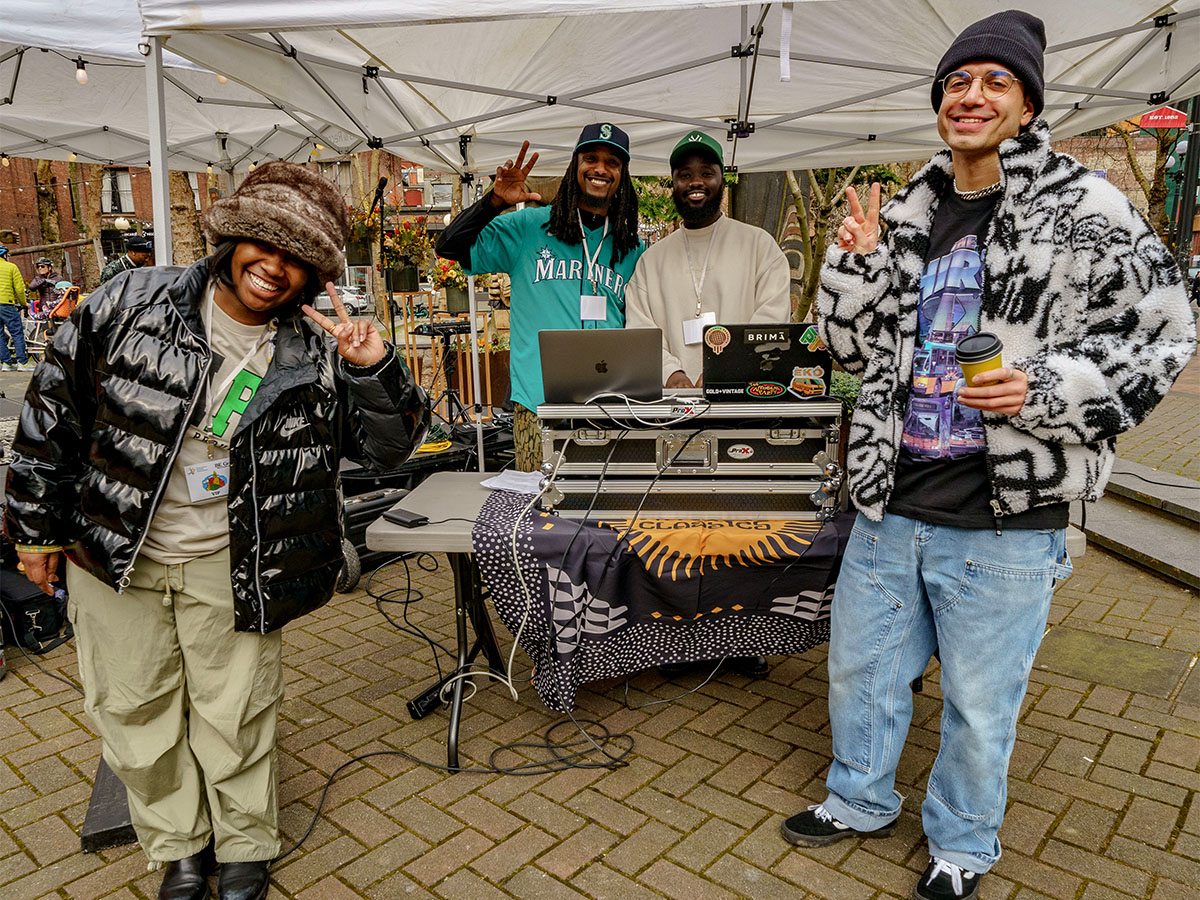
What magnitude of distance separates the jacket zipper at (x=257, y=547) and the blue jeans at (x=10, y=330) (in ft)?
47.8

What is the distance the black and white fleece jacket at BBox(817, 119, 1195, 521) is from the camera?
1.77 m

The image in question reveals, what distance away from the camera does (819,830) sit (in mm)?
2359

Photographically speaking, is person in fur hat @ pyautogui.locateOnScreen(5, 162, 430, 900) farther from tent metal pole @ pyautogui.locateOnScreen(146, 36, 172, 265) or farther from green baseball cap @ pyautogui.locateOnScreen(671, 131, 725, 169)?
green baseball cap @ pyautogui.locateOnScreen(671, 131, 725, 169)

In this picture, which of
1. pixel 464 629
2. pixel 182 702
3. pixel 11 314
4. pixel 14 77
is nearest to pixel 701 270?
pixel 464 629

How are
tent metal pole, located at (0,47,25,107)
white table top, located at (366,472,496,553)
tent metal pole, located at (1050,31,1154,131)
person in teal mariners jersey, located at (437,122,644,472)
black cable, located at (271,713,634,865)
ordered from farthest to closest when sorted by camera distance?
tent metal pole, located at (0,47,25,107) → tent metal pole, located at (1050,31,1154,131) → person in teal mariners jersey, located at (437,122,644,472) → black cable, located at (271,713,634,865) → white table top, located at (366,472,496,553)

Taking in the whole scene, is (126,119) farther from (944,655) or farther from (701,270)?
(944,655)

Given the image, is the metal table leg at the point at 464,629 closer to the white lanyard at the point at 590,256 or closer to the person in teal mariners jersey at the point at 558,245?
the person in teal mariners jersey at the point at 558,245

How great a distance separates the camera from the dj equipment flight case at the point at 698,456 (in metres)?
2.45

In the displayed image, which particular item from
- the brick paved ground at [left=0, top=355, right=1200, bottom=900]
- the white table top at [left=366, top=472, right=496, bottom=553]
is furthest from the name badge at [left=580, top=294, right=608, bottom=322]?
the brick paved ground at [left=0, top=355, right=1200, bottom=900]

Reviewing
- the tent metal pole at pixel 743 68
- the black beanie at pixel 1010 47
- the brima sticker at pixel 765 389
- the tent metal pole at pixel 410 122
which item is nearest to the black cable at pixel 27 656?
the tent metal pole at pixel 410 122

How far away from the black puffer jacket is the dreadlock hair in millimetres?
1520

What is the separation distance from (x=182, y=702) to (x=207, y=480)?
64 centimetres

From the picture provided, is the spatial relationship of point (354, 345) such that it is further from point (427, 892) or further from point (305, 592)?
point (427, 892)

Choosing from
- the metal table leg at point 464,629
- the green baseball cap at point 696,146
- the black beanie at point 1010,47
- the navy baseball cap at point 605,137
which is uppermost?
the navy baseball cap at point 605,137
